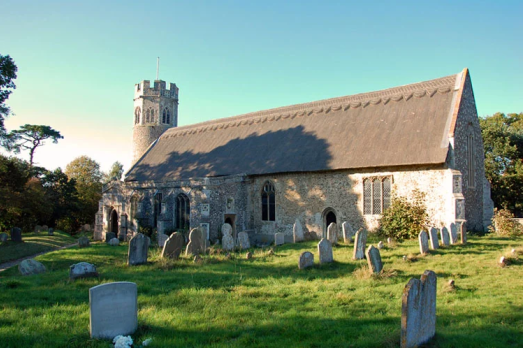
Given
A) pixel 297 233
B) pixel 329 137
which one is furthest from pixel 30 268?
pixel 329 137

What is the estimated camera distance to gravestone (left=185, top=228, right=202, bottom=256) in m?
13.4

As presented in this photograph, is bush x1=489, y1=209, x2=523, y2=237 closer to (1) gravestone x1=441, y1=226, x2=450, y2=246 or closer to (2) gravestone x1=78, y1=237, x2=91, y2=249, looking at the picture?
(1) gravestone x1=441, y1=226, x2=450, y2=246

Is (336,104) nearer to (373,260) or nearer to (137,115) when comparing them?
(373,260)

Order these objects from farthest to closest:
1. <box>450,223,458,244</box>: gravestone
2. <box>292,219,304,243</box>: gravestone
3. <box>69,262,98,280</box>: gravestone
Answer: <box>292,219,304,243</box>: gravestone, <box>450,223,458,244</box>: gravestone, <box>69,262,98,280</box>: gravestone

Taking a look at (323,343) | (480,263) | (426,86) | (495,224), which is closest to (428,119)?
(426,86)

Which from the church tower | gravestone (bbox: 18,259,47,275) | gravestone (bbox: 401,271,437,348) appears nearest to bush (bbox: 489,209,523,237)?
gravestone (bbox: 401,271,437,348)

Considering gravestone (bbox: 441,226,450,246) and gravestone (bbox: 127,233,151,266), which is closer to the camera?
gravestone (bbox: 127,233,151,266)

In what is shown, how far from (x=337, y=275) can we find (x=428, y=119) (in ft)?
39.7

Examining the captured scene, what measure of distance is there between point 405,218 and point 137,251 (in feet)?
36.9

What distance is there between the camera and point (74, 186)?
118 ft

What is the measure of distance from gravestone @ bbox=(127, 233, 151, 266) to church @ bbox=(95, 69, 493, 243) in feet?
28.0

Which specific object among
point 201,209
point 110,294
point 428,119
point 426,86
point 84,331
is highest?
point 426,86

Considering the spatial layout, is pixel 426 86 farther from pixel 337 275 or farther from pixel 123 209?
pixel 123 209

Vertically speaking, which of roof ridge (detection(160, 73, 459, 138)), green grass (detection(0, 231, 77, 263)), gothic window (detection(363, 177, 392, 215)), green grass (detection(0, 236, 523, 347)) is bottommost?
green grass (detection(0, 231, 77, 263))
